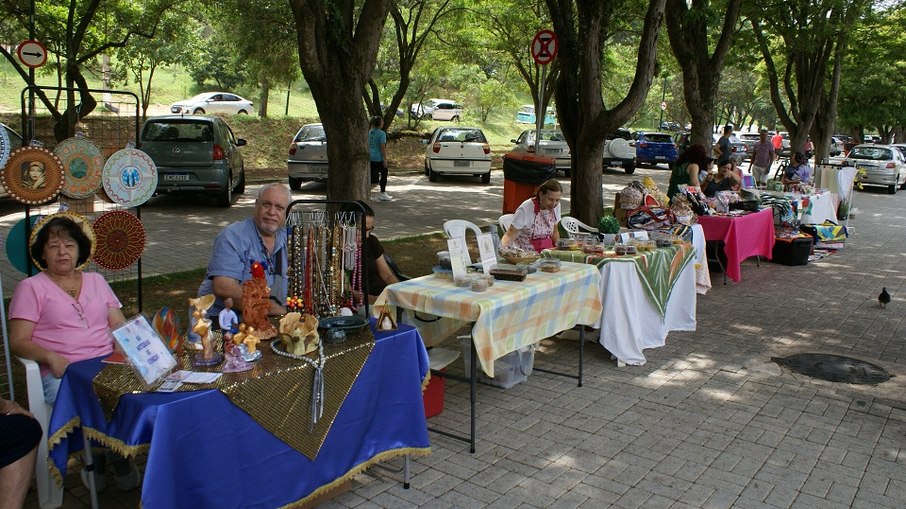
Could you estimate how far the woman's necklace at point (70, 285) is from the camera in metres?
3.98

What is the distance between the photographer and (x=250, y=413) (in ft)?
10.5

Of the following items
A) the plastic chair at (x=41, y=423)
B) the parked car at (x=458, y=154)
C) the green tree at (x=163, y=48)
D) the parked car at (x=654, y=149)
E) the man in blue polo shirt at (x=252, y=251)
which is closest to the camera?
the plastic chair at (x=41, y=423)

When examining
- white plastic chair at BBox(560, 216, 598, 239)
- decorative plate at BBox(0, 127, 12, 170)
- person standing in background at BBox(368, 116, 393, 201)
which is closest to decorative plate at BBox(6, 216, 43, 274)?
decorative plate at BBox(0, 127, 12, 170)

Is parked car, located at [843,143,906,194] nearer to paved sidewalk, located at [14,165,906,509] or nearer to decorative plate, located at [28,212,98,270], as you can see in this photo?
paved sidewalk, located at [14,165,906,509]

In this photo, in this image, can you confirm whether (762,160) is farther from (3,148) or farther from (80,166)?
(3,148)

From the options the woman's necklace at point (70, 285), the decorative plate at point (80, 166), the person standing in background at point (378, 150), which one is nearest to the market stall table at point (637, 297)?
the decorative plate at point (80, 166)

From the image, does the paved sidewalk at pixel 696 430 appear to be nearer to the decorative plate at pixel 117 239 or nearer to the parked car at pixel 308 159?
the decorative plate at pixel 117 239

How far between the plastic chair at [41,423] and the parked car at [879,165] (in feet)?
83.6

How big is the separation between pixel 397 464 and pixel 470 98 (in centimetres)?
4279

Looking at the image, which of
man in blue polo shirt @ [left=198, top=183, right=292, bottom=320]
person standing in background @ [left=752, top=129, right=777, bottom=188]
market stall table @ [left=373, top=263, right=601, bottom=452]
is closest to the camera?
man in blue polo shirt @ [left=198, top=183, right=292, bottom=320]

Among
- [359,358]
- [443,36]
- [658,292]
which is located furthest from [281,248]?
[443,36]

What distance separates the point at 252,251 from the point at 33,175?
138 centimetres

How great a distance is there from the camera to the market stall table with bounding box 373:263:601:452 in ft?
14.8

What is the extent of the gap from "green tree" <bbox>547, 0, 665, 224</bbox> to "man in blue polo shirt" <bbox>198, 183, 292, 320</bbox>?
5.66m
